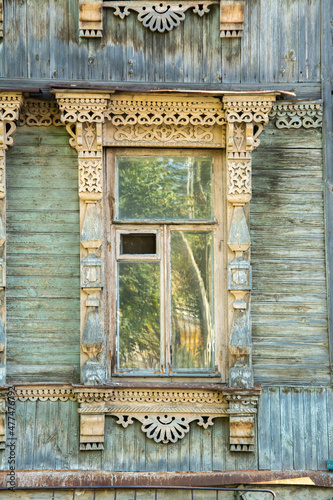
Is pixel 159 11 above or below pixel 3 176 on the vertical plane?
above

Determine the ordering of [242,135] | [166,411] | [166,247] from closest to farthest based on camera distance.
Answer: [166,411] < [242,135] < [166,247]

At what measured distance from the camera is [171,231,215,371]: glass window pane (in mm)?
6656

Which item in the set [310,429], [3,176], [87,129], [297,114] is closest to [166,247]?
[87,129]

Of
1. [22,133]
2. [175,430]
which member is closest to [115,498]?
[175,430]

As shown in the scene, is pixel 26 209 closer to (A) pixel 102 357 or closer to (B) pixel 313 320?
(A) pixel 102 357

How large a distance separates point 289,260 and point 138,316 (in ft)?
4.70

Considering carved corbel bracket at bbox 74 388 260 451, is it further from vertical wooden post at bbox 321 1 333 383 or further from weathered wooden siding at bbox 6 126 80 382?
vertical wooden post at bbox 321 1 333 383

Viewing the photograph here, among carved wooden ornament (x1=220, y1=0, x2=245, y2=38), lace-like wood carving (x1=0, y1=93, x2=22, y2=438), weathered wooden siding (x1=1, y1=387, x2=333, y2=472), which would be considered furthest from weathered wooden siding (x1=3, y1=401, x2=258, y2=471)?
carved wooden ornament (x1=220, y1=0, x2=245, y2=38)

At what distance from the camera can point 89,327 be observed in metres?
6.43

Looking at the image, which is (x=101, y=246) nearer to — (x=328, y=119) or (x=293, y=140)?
(x=293, y=140)

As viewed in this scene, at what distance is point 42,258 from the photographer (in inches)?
262

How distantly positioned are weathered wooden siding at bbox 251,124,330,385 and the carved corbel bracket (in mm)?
385

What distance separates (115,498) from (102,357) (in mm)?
1187

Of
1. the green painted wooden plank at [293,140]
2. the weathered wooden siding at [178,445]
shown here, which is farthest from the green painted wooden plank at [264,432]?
the green painted wooden plank at [293,140]
